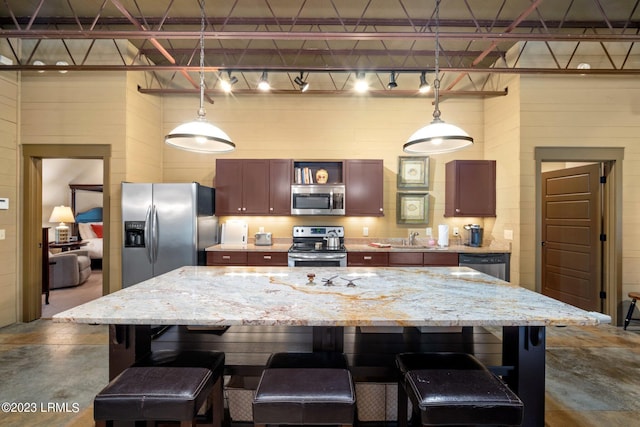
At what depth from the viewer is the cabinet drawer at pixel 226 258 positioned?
4293mm

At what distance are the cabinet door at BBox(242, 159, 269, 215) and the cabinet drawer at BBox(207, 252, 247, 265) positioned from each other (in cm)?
70

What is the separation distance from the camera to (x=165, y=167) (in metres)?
5.04

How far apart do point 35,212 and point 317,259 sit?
3897mm

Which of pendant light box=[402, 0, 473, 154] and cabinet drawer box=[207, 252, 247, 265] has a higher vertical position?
pendant light box=[402, 0, 473, 154]

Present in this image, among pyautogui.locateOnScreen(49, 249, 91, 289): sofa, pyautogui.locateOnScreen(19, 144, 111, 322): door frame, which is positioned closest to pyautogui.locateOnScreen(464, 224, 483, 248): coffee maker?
pyautogui.locateOnScreen(19, 144, 111, 322): door frame

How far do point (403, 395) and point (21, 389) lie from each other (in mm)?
3075

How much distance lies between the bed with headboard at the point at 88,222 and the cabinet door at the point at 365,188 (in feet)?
20.4

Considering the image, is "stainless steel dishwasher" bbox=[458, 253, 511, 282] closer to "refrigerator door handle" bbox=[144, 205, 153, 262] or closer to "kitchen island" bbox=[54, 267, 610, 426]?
"kitchen island" bbox=[54, 267, 610, 426]

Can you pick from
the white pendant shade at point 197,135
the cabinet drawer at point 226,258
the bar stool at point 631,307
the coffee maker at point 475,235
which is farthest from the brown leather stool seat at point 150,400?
the bar stool at point 631,307

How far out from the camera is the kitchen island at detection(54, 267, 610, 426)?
1.42 metres

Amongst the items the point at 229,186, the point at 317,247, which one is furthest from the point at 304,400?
the point at 229,186

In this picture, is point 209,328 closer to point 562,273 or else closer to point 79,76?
point 79,76

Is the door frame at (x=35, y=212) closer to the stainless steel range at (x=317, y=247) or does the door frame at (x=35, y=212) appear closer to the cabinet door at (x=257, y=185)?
the cabinet door at (x=257, y=185)

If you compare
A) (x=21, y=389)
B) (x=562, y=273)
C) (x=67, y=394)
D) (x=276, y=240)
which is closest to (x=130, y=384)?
(x=67, y=394)
